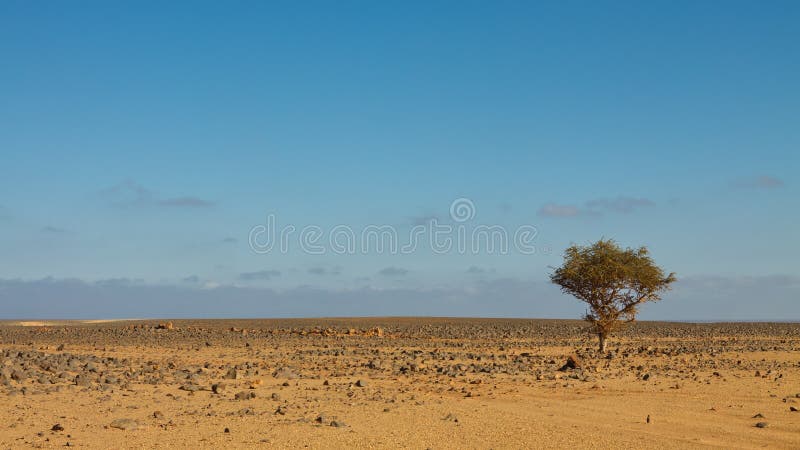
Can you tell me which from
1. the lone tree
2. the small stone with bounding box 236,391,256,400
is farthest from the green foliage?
the small stone with bounding box 236,391,256,400

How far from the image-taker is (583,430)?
13.5 m

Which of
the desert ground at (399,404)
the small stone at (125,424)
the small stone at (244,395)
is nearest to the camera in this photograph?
the desert ground at (399,404)

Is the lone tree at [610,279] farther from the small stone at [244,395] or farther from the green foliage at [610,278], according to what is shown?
the small stone at [244,395]

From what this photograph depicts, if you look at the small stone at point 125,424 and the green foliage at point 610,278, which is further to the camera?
the green foliage at point 610,278

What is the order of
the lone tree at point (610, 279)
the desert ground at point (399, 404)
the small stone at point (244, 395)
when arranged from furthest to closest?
the lone tree at point (610, 279)
the small stone at point (244, 395)
the desert ground at point (399, 404)

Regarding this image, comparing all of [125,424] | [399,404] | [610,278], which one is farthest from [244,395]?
[610,278]

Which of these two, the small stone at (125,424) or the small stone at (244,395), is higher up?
the small stone at (244,395)

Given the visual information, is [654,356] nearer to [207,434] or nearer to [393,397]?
[393,397]

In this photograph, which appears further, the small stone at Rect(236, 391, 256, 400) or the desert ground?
the small stone at Rect(236, 391, 256, 400)

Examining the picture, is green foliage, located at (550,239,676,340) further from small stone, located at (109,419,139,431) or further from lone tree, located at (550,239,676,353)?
small stone, located at (109,419,139,431)

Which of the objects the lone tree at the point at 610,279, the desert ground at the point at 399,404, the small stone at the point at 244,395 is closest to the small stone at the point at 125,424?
the desert ground at the point at 399,404

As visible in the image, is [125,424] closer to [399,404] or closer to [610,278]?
[399,404]

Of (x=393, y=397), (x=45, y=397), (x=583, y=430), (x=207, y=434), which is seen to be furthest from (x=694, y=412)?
(x=45, y=397)

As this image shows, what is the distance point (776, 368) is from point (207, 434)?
767 inches
